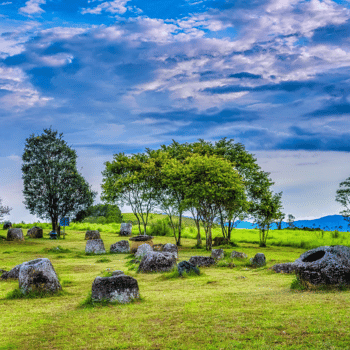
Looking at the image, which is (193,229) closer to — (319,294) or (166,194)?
(166,194)

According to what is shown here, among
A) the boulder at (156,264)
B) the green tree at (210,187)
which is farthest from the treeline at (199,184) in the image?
the boulder at (156,264)

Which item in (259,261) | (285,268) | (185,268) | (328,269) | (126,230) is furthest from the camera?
(126,230)

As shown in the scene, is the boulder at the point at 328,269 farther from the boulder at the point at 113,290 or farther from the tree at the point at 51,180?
the tree at the point at 51,180

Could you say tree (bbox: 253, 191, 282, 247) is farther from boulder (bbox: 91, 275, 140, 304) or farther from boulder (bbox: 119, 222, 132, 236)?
boulder (bbox: 91, 275, 140, 304)

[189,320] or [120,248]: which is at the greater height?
[189,320]

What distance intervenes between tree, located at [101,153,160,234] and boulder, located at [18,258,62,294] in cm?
2943

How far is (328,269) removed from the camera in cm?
1156

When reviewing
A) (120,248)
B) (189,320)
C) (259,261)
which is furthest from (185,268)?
(120,248)

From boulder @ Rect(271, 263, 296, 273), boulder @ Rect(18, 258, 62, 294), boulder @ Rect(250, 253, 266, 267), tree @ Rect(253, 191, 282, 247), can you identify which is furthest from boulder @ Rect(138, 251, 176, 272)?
tree @ Rect(253, 191, 282, 247)

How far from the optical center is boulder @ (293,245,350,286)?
37.8ft

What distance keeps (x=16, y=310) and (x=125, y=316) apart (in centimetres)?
359

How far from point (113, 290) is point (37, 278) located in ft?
11.4

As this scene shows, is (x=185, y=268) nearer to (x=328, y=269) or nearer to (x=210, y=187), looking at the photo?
(x=328, y=269)

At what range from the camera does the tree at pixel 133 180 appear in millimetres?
42750
